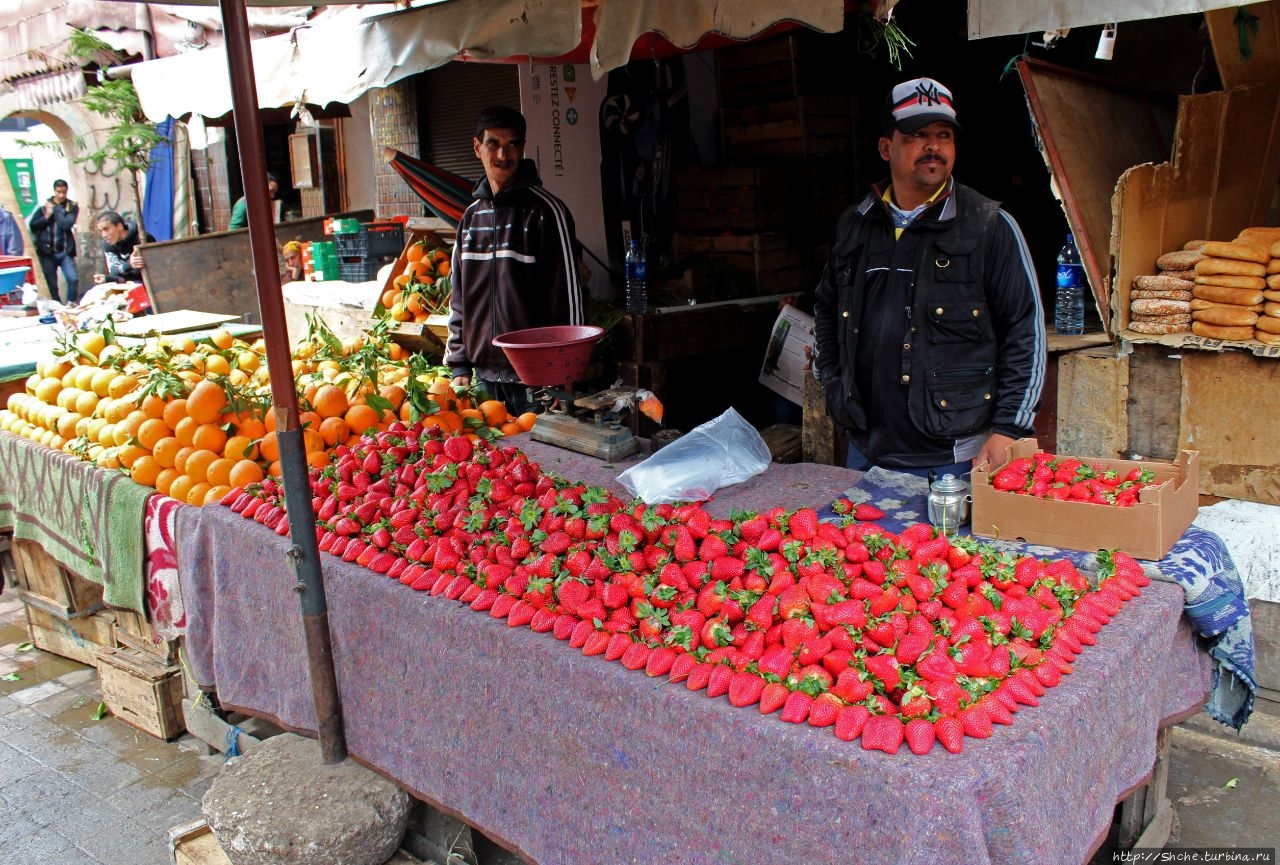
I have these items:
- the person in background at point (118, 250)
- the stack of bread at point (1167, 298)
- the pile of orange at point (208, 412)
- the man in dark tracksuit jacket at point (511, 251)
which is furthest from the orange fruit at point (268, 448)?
the person in background at point (118, 250)

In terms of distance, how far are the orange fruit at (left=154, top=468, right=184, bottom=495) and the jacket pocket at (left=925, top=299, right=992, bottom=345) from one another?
2.87 metres

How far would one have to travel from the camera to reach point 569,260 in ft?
15.3

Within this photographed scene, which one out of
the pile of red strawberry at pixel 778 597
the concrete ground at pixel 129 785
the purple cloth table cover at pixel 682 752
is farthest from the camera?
the concrete ground at pixel 129 785

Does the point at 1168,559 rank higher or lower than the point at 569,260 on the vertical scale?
lower

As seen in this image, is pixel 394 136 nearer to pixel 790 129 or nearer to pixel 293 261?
pixel 293 261

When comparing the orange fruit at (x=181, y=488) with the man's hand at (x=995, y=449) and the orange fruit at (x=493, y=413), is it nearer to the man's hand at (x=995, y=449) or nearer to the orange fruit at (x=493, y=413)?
the orange fruit at (x=493, y=413)

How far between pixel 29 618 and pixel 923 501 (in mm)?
4670

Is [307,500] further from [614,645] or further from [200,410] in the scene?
[200,410]

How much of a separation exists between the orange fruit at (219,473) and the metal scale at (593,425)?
1175 millimetres

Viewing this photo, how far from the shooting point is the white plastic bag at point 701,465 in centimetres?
308

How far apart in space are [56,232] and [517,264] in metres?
12.5

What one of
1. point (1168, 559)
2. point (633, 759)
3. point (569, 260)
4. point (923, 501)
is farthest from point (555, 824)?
point (569, 260)

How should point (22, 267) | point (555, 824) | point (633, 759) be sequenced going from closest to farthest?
point (633, 759)
point (555, 824)
point (22, 267)

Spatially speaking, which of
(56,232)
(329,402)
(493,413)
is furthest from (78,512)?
(56,232)
